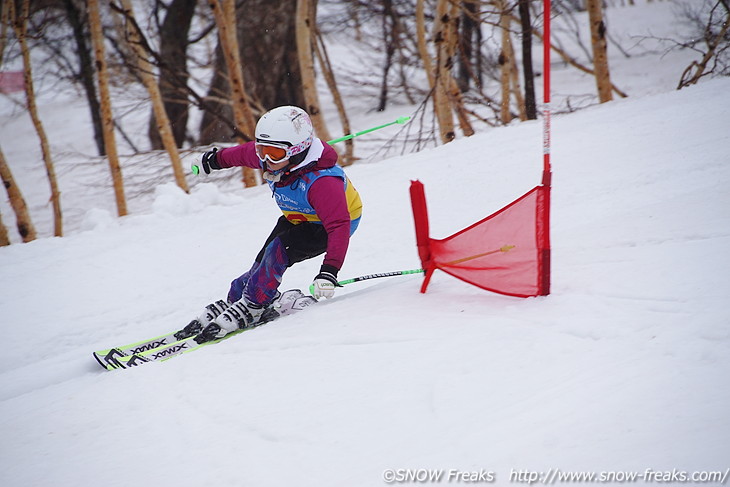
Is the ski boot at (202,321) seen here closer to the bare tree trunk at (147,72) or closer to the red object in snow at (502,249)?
the red object in snow at (502,249)

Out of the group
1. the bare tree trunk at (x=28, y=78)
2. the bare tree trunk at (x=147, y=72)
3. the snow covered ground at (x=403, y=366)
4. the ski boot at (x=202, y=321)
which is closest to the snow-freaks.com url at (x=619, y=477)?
the snow covered ground at (x=403, y=366)

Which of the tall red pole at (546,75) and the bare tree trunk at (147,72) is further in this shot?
the bare tree trunk at (147,72)

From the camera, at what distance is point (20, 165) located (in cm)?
1672

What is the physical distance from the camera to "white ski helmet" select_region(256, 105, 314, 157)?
11.6 feet

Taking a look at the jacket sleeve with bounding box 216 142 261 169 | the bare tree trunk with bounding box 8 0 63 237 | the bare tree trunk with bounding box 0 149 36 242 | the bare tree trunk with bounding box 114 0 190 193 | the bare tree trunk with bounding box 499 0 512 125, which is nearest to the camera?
the jacket sleeve with bounding box 216 142 261 169

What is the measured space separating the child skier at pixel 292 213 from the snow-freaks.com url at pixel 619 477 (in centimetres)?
175

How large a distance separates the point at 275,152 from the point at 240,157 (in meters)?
0.72

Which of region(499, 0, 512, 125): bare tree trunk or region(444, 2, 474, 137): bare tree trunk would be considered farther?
region(499, 0, 512, 125): bare tree trunk

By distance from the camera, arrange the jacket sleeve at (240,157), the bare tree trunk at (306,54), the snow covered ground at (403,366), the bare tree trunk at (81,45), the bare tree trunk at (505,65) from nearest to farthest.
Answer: the snow covered ground at (403,366) → the jacket sleeve at (240,157) → the bare tree trunk at (306,54) → the bare tree trunk at (505,65) → the bare tree trunk at (81,45)

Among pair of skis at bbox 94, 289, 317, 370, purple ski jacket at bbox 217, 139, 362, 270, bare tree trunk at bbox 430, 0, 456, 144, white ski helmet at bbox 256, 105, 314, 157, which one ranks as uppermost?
bare tree trunk at bbox 430, 0, 456, 144

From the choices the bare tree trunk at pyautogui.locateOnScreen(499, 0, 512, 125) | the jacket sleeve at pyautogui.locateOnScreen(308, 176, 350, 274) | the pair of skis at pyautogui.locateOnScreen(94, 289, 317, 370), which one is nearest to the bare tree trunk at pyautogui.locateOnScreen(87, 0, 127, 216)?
the pair of skis at pyautogui.locateOnScreen(94, 289, 317, 370)

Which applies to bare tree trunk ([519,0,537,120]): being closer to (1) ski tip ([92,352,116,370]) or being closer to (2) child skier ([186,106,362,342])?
(2) child skier ([186,106,362,342])

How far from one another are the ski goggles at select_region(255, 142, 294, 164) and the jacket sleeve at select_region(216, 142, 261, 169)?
1.62ft

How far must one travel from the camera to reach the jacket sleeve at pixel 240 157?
414 centimetres
